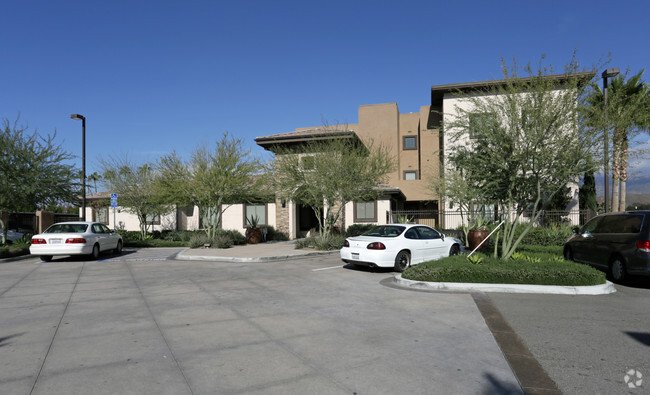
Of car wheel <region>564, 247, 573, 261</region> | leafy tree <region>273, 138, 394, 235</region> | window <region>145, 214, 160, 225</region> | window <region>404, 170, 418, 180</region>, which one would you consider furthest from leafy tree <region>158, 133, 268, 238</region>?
window <region>404, 170, 418, 180</region>

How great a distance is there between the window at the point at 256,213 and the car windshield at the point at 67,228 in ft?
37.0

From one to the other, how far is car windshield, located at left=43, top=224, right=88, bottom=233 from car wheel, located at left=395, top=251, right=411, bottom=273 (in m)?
11.8

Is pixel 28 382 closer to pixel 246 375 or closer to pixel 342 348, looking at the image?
pixel 246 375

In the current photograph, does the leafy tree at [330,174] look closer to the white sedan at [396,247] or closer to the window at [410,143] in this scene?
the white sedan at [396,247]

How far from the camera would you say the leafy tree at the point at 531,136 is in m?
10.3

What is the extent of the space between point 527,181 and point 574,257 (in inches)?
122

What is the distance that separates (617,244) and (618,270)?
0.63 meters

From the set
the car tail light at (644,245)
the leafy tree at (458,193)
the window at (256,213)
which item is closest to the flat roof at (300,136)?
the window at (256,213)

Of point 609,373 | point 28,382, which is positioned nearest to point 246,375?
point 28,382

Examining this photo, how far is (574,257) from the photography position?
12.2m

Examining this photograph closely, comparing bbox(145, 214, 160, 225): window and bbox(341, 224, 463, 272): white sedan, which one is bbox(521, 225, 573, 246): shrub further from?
bbox(145, 214, 160, 225): window

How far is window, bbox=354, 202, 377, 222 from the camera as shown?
976 inches

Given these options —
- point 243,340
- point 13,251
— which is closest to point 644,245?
point 243,340

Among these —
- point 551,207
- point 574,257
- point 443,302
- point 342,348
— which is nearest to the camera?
point 342,348
